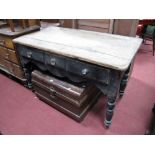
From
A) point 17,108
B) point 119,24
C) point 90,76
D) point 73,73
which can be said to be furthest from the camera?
point 17,108

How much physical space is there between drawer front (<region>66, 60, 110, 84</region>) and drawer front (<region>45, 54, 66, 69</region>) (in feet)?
0.17

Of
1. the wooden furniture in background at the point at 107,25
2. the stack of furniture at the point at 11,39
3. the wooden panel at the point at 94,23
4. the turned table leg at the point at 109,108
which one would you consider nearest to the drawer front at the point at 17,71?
the stack of furniture at the point at 11,39

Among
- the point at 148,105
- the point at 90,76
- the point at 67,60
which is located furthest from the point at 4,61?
the point at 148,105

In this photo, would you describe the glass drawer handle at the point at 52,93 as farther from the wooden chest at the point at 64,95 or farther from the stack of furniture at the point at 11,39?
the stack of furniture at the point at 11,39

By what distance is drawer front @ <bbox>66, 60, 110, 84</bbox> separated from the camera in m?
1.05

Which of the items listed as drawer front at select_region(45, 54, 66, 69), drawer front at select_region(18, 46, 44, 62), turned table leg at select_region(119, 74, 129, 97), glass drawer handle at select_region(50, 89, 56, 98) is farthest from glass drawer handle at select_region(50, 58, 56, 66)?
turned table leg at select_region(119, 74, 129, 97)

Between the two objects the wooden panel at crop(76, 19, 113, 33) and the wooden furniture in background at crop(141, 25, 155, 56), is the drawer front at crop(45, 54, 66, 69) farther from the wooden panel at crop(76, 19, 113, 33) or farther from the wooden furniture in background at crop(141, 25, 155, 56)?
the wooden furniture in background at crop(141, 25, 155, 56)

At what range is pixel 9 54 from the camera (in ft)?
5.71

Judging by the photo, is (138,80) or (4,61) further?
(138,80)

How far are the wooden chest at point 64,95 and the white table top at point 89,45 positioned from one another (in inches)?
12.6

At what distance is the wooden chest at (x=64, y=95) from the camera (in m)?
1.29

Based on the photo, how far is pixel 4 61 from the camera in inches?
75.9
